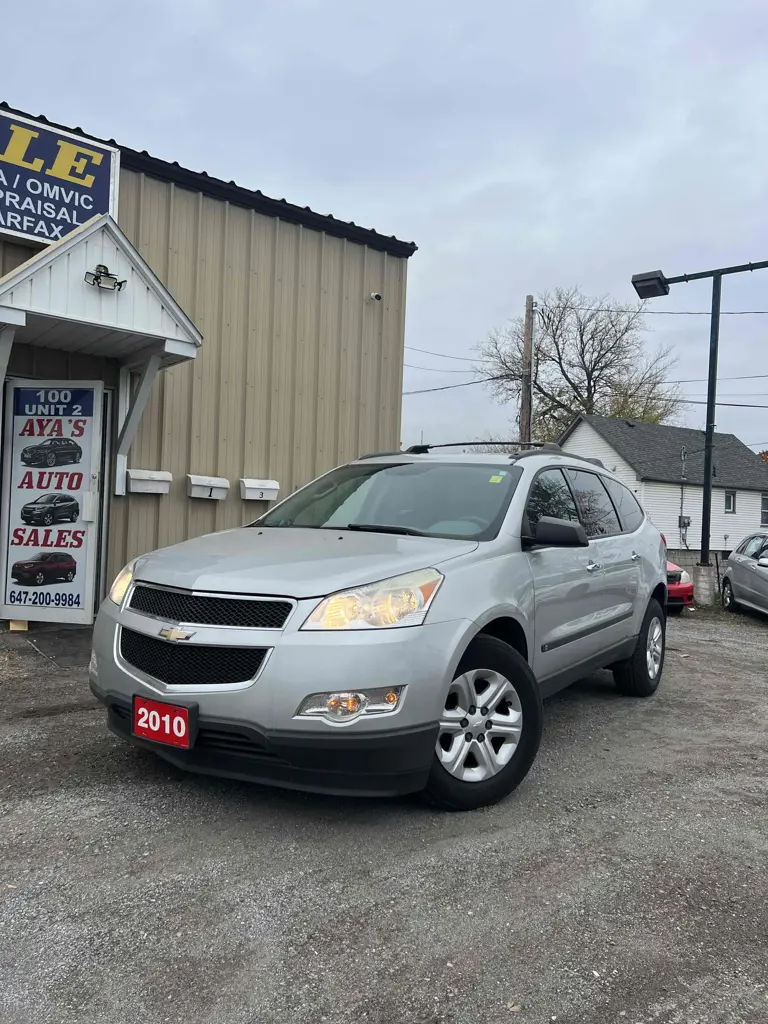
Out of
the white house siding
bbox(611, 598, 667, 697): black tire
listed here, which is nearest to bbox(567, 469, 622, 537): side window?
bbox(611, 598, 667, 697): black tire

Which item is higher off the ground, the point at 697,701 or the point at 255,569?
the point at 255,569

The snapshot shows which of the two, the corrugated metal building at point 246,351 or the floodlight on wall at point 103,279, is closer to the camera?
the floodlight on wall at point 103,279

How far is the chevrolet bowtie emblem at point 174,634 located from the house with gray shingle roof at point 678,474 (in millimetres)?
29833

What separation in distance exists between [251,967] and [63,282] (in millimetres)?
5537

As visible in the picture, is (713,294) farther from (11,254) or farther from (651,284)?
(11,254)

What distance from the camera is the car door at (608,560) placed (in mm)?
4852

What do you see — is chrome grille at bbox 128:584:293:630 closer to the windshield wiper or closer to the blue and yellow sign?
the windshield wiper

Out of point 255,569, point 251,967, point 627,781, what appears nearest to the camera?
point 251,967

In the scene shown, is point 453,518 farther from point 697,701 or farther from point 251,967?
point 697,701

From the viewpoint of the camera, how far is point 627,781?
391 centimetres

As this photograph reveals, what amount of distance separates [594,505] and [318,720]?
291cm

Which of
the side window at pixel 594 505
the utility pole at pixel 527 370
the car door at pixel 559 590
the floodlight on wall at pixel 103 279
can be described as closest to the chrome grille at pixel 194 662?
the car door at pixel 559 590

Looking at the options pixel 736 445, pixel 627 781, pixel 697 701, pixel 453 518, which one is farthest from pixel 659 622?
pixel 736 445

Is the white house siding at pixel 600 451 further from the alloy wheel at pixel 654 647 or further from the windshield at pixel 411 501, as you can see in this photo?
the windshield at pixel 411 501
